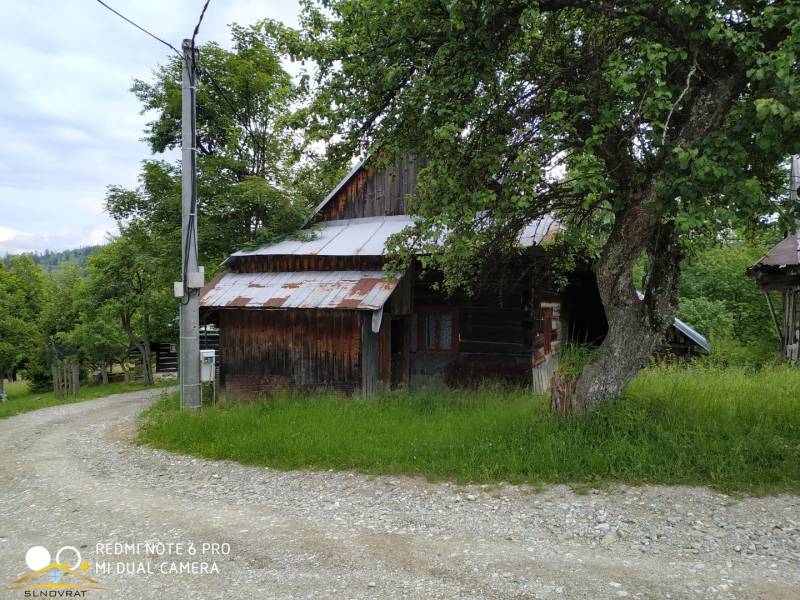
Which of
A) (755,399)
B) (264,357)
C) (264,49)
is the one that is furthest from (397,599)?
(264,49)

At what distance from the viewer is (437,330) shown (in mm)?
12844

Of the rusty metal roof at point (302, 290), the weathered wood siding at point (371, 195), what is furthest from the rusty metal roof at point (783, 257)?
the weathered wood siding at point (371, 195)

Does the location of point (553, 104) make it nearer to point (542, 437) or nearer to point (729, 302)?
point (542, 437)

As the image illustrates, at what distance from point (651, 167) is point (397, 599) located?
5957mm

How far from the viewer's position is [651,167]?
663cm

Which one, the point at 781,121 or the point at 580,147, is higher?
the point at 580,147

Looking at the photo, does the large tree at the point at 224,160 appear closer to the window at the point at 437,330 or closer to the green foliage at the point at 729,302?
the window at the point at 437,330

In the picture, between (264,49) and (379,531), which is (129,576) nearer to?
(379,531)

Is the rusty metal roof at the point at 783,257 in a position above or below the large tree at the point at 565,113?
below

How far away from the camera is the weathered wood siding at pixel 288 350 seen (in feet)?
37.2

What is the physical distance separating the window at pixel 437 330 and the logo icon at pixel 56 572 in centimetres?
905

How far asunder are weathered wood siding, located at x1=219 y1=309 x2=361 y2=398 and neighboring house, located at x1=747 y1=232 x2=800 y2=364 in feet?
31.0

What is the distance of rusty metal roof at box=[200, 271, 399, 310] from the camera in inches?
423

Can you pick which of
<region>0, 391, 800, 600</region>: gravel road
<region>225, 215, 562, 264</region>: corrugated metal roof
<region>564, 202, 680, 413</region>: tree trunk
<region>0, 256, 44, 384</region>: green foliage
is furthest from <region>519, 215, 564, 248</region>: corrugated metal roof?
<region>0, 256, 44, 384</region>: green foliage
